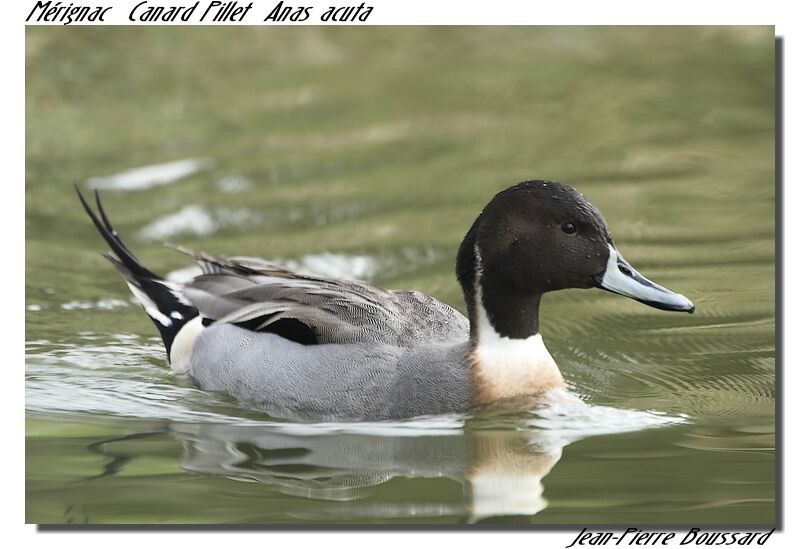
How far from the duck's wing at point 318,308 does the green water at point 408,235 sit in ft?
1.70

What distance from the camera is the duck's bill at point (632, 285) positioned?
664cm

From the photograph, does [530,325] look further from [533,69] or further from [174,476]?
[533,69]

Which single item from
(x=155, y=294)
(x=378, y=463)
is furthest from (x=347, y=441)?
(x=155, y=294)

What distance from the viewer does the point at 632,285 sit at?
6.68 m

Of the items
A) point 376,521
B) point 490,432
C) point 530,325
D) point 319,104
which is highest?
point 319,104

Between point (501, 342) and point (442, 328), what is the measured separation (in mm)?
463

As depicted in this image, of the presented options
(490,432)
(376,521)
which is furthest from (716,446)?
(376,521)

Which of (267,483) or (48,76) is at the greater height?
(48,76)

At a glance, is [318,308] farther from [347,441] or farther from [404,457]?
[404,457]

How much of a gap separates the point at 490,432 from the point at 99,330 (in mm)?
3038

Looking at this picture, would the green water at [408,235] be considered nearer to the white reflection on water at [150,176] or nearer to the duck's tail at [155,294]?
the white reflection on water at [150,176]

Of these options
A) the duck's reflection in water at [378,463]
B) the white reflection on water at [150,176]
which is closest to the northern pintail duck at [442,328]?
the duck's reflection in water at [378,463]

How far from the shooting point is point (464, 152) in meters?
11.9

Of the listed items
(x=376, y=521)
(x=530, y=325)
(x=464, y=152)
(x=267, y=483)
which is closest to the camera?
(x=376, y=521)
